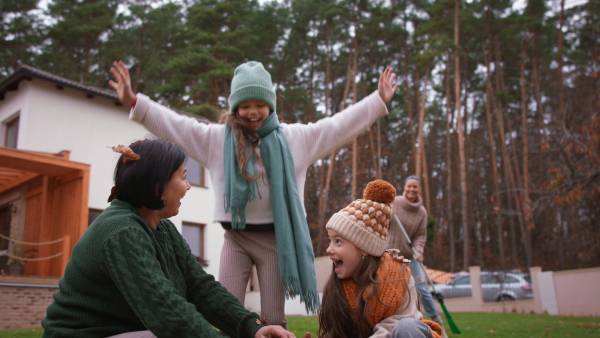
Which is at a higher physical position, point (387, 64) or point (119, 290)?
point (387, 64)

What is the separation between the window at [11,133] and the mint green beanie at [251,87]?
1546 cm

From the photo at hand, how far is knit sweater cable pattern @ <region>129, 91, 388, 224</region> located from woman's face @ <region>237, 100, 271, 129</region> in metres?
0.18

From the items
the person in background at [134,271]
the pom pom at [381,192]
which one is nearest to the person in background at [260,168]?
the pom pom at [381,192]


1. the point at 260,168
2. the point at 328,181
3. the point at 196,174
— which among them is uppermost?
the point at 328,181

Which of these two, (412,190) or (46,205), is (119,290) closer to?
(412,190)

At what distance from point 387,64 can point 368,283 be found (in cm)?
2904

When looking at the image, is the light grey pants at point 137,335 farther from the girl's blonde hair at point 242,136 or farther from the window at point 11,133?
the window at point 11,133

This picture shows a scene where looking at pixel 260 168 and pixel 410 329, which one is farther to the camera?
pixel 260 168

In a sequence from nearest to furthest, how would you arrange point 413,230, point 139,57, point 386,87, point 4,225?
point 386,87
point 413,230
point 4,225
point 139,57

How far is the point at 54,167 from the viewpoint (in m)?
14.4

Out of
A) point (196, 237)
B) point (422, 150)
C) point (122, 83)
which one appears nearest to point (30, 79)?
point (196, 237)

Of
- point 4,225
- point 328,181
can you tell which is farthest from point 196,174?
point 328,181

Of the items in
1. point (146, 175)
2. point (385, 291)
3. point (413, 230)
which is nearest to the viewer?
point (146, 175)

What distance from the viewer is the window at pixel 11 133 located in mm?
16734
